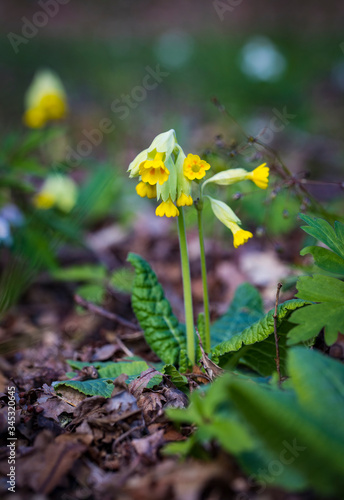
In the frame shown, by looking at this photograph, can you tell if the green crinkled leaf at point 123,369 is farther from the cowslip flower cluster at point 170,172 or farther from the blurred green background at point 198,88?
the blurred green background at point 198,88

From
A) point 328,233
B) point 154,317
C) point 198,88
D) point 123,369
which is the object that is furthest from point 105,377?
point 198,88

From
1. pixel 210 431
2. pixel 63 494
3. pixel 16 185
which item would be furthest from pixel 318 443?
pixel 16 185

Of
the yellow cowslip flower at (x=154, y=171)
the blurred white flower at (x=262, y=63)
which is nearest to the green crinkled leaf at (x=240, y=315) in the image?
the yellow cowslip flower at (x=154, y=171)

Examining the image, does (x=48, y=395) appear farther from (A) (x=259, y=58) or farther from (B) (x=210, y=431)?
(A) (x=259, y=58)

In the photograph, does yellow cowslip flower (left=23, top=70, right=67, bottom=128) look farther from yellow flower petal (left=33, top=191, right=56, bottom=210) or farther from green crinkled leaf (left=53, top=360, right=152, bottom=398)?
green crinkled leaf (left=53, top=360, right=152, bottom=398)

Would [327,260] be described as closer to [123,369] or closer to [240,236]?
[240,236]

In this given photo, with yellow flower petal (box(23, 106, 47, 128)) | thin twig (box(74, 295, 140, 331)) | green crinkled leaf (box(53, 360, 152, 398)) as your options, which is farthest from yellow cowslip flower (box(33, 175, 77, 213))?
green crinkled leaf (box(53, 360, 152, 398))
